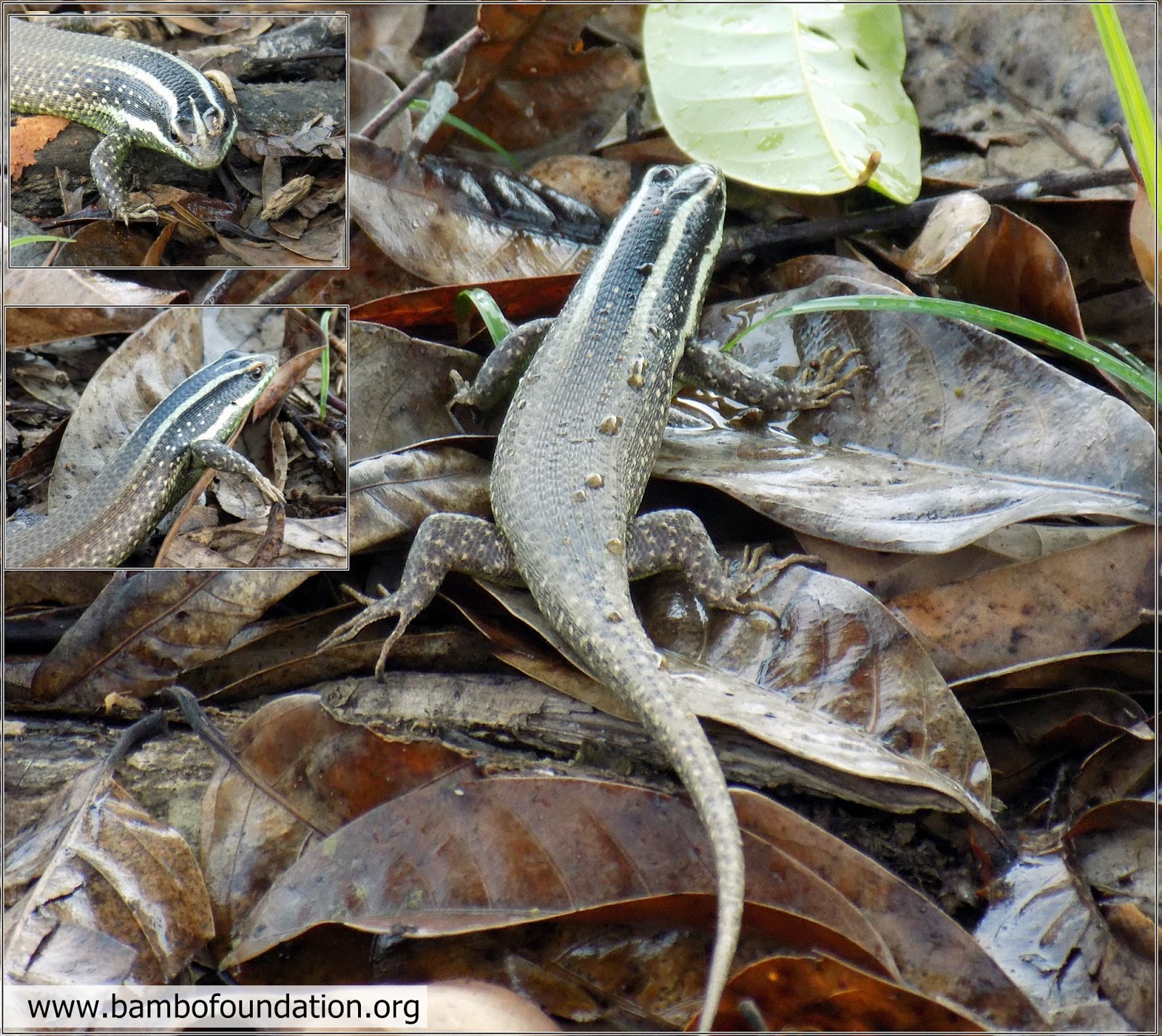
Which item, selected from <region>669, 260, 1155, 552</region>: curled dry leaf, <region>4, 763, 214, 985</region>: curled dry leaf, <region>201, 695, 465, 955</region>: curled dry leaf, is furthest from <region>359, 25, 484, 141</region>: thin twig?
<region>4, 763, 214, 985</region>: curled dry leaf

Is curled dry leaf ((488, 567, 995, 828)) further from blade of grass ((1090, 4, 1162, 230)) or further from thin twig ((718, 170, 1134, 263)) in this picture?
thin twig ((718, 170, 1134, 263))

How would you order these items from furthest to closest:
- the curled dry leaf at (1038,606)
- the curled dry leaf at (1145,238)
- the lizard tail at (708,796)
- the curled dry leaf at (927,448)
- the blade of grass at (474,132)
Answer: the blade of grass at (474,132)
the curled dry leaf at (1145,238)
the curled dry leaf at (927,448)
the curled dry leaf at (1038,606)
the lizard tail at (708,796)

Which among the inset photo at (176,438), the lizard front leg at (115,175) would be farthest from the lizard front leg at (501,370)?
the lizard front leg at (115,175)

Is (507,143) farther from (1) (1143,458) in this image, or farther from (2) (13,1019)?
(2) (13,1019)

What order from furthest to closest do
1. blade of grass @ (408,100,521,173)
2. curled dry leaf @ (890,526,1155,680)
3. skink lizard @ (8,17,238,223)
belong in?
1. blade of grass @ (408,100,521,173)
2. skink lizard @ (8,17,238,223)
3. curled dry leaf @ (890,526,1155,680)

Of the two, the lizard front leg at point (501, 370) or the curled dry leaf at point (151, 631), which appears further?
the lizard front leg at point (501, 370)

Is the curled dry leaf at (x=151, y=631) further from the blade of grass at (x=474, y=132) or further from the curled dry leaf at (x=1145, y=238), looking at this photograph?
the curled dry leaf at (x=1145, y=238)

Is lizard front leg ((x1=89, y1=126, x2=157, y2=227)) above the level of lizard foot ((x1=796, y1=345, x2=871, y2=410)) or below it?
above

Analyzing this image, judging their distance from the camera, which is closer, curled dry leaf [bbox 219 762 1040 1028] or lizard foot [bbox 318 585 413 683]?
curled dry leaf [bbox 219 762 1040 1028]
